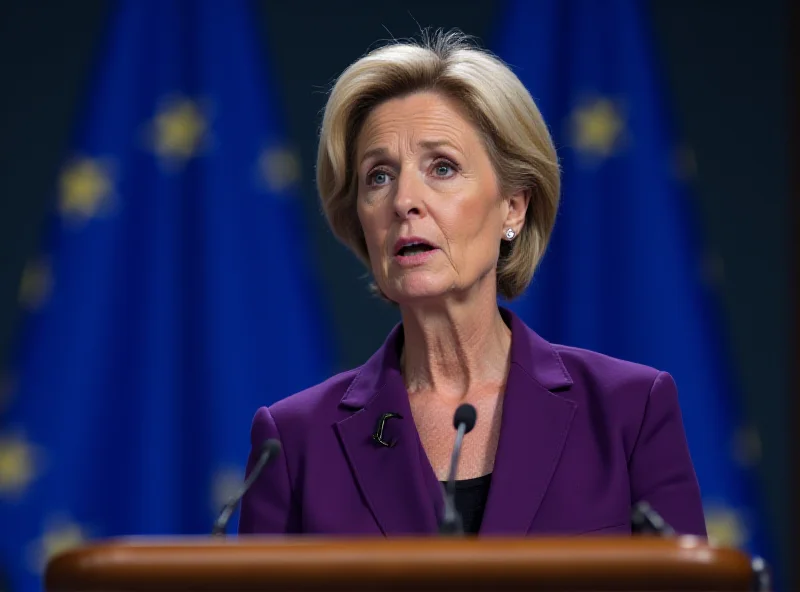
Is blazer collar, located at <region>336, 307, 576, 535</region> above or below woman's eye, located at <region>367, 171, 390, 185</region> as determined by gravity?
below

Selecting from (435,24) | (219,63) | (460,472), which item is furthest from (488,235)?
(435,24)

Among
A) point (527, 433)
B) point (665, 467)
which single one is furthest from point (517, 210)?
point (665, 467)

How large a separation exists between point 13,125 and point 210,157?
782mm

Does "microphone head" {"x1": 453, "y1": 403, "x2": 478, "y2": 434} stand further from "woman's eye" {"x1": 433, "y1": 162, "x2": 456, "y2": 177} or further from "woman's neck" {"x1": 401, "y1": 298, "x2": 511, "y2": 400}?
"woman's eye" {"x1": 433, "y1": 162, "x2": 456, "y2": 177}

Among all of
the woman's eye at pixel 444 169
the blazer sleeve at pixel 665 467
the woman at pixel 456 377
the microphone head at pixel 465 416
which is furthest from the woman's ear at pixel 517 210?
the microphone head at pixel 465 416

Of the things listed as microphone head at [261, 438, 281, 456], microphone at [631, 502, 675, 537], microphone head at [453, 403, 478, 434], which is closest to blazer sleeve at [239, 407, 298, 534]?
microphone head at [261, 438, 281, 456]

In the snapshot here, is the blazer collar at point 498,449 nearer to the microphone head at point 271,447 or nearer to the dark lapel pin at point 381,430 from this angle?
the dark lapel pin at point 381,430

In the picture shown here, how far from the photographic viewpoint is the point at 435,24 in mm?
3877

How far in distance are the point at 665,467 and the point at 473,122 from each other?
776 mm

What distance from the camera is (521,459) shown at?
2.10m

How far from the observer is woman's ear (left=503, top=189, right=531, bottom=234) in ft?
8.06

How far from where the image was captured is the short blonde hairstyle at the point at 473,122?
236cm

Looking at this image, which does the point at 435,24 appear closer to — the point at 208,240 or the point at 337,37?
the point at 337,37

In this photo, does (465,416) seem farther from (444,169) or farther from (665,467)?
(444,169)
